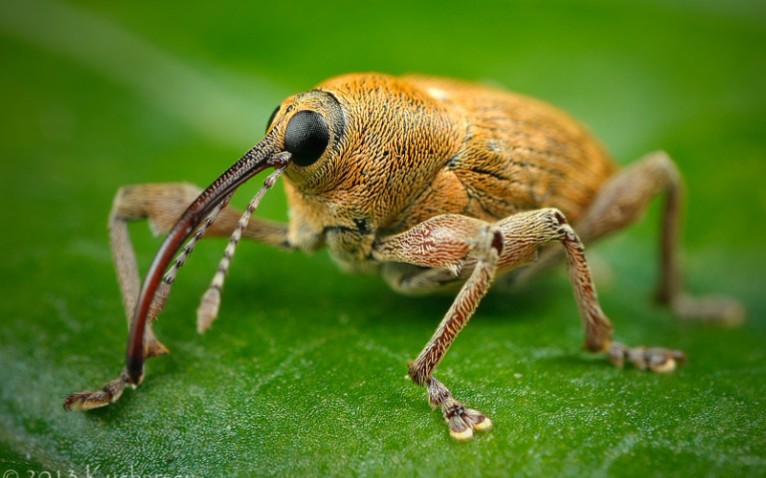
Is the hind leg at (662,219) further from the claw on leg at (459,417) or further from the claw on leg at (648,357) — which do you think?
the claw on leg at (459,417)

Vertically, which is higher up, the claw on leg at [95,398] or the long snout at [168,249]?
the long snout at [168,249]

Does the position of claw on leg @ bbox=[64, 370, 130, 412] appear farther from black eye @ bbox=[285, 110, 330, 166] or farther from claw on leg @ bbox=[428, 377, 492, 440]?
claw on leg @ bbox=[428, 377, 492, 440]

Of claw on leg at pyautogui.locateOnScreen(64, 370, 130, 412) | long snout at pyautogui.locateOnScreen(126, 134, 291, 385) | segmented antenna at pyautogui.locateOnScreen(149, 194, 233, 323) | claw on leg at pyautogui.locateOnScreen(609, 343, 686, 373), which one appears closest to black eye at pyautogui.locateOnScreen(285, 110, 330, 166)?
long snout at pyautogui.locateOnScreen(126, 134, 291, 385)

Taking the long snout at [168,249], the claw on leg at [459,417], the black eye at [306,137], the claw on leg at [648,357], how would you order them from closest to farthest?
the claw on leg at [459,417] < the long snout at [168,249] < the black eye at [306,137] < the claw on leg at [648,357]

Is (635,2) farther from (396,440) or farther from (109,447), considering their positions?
(109,447)

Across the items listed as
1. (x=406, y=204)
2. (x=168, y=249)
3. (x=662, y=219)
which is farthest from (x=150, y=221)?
(x=662, y=219)

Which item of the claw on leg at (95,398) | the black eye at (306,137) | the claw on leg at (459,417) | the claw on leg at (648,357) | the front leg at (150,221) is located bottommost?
the claw on leg at (95,398)

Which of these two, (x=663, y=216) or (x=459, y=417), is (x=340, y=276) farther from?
(x=663, y=216)

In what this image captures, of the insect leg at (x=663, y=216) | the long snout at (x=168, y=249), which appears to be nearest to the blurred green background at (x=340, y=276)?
the insect leg at (x=663, y=216)

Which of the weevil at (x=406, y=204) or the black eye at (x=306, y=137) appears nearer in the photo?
the weevil at (x=406, y=204)
